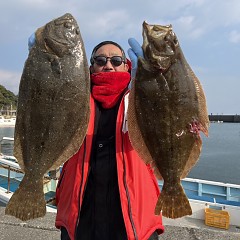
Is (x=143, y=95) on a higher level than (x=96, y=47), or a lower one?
lower

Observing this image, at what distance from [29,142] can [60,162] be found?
0.30m

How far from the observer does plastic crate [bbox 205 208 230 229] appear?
26.7ft

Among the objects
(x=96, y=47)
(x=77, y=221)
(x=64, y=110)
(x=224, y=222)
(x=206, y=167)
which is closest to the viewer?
(x=64, y=110)

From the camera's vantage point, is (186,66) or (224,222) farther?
(224,222)

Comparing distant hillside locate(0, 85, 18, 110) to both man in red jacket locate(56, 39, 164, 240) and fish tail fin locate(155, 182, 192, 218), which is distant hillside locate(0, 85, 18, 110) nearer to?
man in red jacket locate(56, 39, 164, 240)

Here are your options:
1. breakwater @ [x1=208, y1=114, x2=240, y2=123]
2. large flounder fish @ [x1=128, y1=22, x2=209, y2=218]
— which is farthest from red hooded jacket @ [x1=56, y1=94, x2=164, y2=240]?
breakwater @ [x1=208, y1=114, x2=240, y2=123]

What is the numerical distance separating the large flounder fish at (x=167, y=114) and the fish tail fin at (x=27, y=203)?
86cm

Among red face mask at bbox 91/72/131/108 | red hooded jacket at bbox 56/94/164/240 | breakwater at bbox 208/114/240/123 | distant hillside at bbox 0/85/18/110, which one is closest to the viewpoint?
red hooded jacket at bbox 56/94/164/240

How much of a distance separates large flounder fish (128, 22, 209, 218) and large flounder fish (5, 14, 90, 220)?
0.46 m

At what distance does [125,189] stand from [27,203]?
0.81 meters

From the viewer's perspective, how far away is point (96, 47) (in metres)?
2.93

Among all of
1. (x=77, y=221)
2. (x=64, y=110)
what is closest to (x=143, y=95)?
(x=64, y=110)

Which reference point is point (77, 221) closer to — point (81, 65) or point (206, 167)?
point (81, 65)

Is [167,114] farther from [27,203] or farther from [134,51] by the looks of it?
[27,203]
